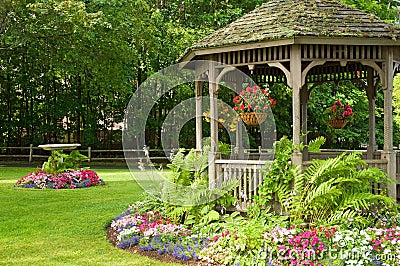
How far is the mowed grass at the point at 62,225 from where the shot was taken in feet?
23.5

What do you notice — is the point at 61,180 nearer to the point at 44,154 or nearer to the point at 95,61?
the point at 95,61

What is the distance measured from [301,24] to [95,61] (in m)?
10.2

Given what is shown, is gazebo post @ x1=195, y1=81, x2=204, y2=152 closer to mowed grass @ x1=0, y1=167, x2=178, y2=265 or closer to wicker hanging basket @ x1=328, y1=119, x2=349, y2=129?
mowed grass @ x1=0, y1=167, x2=178, y2=265

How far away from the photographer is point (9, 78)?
2592 cm

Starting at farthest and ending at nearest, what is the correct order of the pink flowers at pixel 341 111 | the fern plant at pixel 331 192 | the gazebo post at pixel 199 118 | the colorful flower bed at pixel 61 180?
the colorful flower bed at pixel 61 180 → the pink flowers at pixel 341 111 → the gazebo post at pixel 199 118 → the fern plant at pixel 331 192

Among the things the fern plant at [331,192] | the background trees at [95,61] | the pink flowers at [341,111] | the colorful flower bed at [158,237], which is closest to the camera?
the colorful flower bed at [158,237]

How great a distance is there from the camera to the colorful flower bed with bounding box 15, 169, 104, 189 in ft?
49.5

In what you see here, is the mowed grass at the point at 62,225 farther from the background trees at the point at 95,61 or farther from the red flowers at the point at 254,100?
the background trees at the point at 95,61

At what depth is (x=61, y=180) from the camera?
50.4 ft

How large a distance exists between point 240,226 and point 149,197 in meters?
3.08

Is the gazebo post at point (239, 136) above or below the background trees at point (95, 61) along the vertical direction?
below

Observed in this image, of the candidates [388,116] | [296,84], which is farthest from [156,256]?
[388,116]

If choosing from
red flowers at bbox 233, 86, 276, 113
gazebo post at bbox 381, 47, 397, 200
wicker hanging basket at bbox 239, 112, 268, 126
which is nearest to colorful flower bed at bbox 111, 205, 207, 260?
wicker hanging basket at bbox 239, 112, 268, 126

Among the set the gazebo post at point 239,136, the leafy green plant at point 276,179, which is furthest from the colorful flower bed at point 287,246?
the gazebo post at point 239,136
